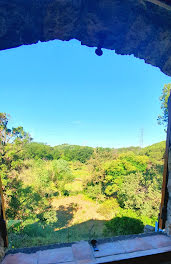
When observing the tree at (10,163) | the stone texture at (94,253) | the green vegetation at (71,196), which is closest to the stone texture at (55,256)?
the stone texture at (94,253)

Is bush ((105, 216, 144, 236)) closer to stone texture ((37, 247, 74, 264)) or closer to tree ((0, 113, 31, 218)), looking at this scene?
tree ((0, 113, 31, 218))

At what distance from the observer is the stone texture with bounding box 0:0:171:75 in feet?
4.66

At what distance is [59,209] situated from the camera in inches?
447

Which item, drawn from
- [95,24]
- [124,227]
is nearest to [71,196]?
[124,227]

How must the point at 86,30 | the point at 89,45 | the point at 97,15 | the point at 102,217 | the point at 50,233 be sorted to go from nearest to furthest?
the point at 97,15, the point at 86,30, the point at 89,45, the point at 50,233, the point at 102,217

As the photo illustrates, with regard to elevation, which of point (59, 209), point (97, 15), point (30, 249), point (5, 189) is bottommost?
point (59, 209)

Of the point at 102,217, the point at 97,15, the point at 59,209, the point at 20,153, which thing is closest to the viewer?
the point at 97,15

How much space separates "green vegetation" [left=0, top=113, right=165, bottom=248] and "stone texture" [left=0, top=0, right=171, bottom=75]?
7.89 feet

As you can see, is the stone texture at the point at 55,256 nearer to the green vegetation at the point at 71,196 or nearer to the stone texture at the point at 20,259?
the stone texture at the point at 20,259

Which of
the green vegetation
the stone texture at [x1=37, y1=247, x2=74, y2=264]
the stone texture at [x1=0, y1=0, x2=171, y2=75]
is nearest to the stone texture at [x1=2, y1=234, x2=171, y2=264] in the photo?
the stone texture at [x1=37, y1=247, x2=74, y2=264]

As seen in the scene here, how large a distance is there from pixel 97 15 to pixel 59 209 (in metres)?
12.7

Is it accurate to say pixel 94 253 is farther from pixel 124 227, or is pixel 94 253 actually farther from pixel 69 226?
pixel 69 226

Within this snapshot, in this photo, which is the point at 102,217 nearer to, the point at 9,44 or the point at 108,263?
the point at 108,263

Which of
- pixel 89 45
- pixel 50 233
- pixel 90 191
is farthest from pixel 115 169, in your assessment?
pixel 89 45
